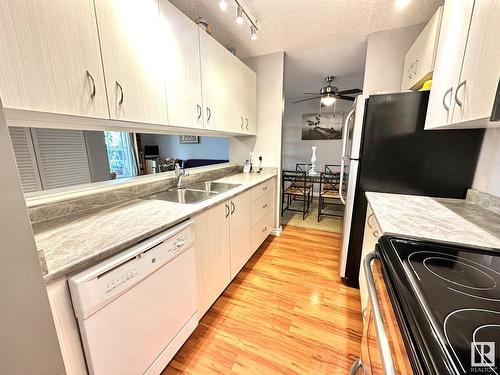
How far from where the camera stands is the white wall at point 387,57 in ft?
6.78

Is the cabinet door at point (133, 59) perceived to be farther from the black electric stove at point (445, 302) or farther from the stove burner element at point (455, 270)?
the stove burner element at point (455, 270)

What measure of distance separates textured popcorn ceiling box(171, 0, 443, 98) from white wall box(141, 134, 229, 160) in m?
2.01

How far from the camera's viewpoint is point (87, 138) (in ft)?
8.56

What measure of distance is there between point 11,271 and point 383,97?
2.04 m

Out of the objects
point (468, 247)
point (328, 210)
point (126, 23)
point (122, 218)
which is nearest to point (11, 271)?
point (122, 218)

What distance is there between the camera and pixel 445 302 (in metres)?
0.53

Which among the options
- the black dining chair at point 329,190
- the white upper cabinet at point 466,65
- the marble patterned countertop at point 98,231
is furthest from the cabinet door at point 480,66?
the black dining chair at point 329,190

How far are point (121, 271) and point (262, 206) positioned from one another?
1.74m

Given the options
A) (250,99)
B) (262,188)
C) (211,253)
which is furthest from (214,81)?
(211,253)

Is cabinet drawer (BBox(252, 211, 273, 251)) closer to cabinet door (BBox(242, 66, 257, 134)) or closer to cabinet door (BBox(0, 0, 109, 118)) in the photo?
cabinet door (BBox(242, 66, 257, 134))

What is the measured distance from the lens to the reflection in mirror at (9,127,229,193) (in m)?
2.19

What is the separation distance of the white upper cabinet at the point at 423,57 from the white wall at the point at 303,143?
276 cm

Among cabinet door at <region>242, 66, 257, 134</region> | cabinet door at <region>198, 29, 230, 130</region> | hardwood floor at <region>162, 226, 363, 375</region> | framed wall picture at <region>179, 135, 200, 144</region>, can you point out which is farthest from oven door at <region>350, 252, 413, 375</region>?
framed wall picture at <region>179, 135, 200, 144</region>

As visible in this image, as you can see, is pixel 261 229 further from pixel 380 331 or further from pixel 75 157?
pixel 75 157
